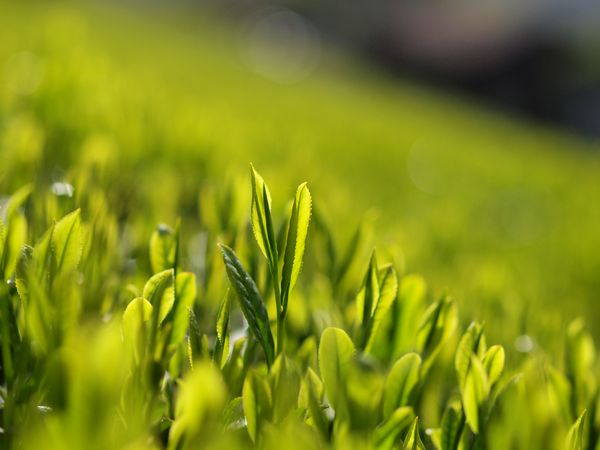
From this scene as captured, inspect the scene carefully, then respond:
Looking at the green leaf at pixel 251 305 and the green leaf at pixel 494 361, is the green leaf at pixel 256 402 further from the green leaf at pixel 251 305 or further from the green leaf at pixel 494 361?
the green leaf at pixel 494 361

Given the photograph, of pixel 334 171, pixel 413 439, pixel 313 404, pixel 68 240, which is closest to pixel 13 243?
pixel 68 240

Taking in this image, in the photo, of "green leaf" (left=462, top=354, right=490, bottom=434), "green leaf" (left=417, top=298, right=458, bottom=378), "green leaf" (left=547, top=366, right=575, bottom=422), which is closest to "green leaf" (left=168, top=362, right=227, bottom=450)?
"green leaf" (left=462, top=354, right=490, bottom=434)

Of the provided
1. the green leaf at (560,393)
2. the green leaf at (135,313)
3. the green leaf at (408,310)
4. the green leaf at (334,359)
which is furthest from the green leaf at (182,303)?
the green leaf at (560,393)

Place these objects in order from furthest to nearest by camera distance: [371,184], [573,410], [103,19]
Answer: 1. [103,19]
2. [371,184]
3. [573,410]

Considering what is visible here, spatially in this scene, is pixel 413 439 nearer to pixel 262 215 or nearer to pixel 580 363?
pixel 262 215

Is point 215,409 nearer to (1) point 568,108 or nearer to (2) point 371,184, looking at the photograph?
(2) point 371,184

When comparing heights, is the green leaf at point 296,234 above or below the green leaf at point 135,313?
above

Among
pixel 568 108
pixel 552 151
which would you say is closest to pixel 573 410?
pixel 552 151
